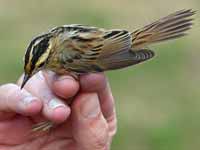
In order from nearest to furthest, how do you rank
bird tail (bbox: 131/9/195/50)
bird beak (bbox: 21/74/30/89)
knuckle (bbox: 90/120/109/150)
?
knuckle (bbox: 90/120/109/150) → bird beak (bbox: 21/74/30/89) → bird tail (bbox: 131/9/195/50)

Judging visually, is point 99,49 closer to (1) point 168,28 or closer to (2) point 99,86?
(1) point 168,28

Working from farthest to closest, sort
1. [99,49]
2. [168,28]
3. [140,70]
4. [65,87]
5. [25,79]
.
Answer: [140,70]
[168,28]
[99,49]
[25,79]
[65,87]

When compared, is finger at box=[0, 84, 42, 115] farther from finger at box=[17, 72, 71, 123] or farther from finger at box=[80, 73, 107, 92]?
finger at box=[80, 73, 107, 92]

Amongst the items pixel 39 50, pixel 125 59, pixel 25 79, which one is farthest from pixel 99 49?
pixel 25 79

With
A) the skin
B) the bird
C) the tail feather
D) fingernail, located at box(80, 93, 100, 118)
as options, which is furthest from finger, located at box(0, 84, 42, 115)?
the tail feather

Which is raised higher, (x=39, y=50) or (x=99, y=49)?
(x=39, y=50)
